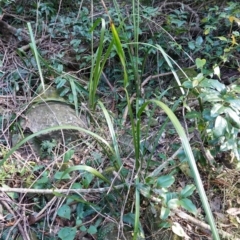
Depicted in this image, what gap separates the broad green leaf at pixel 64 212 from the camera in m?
1.20

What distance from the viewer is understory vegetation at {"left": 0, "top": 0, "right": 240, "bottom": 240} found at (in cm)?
114

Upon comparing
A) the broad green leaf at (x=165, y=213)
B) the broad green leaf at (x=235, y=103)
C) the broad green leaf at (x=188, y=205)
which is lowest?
the broad green leaf at (x=165, y=213)

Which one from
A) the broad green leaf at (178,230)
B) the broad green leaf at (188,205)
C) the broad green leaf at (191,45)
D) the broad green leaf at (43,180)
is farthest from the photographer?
the broad green leaf at (191,45)

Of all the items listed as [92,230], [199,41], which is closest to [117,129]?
[92,230]

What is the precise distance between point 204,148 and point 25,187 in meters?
0.74

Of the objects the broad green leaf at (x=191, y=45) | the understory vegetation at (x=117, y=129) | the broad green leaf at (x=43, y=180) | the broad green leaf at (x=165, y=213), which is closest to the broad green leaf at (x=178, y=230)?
the understory vegetation at (x=117, y=129)

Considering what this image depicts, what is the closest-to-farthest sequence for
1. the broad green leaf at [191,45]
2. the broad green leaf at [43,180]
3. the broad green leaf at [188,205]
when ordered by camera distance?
the broad green leaf at [188,205] → the broad green leaf at [43,180] → the broad green leaf at [191,45]

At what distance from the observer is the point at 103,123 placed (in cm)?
167

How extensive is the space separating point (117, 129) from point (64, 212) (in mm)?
534

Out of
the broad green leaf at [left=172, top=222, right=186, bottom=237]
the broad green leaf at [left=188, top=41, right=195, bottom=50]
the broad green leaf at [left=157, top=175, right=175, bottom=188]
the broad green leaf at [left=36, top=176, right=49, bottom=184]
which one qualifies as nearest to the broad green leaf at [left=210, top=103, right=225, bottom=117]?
the broad green leaf at [left=157, top=175, right=175, bottom=188]

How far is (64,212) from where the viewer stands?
3.97ft

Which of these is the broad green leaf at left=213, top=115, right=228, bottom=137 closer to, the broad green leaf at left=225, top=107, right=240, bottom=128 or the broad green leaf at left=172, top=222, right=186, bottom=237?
the broad green leaf at left=225, top=107, right=240, bottom=128

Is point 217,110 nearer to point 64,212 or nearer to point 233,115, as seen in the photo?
point 233,115

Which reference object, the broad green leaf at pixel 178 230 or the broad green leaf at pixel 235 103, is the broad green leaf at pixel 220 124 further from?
the broad green leaf at pixel 178 230
